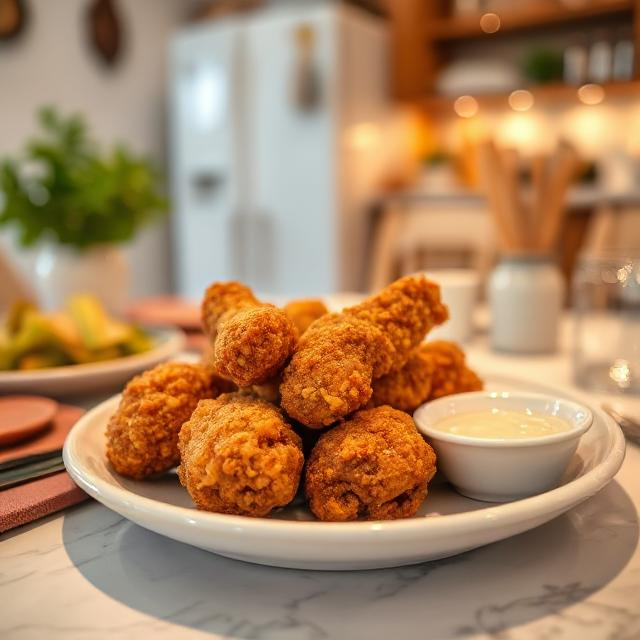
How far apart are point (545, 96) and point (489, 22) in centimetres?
54

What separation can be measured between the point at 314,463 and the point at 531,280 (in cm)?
92

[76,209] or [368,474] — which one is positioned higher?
[76,209]

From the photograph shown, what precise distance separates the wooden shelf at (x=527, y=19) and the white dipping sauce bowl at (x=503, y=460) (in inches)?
141

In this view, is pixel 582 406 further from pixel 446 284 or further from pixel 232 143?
pixel 232 143

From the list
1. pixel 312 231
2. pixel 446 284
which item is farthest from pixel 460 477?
pixel 312 231

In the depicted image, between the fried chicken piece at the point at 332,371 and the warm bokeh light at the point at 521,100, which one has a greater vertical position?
the warm bokeh light at the point at 521,100

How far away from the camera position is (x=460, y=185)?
13.5ft

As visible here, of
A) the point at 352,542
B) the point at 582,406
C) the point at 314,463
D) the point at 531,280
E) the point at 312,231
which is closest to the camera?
the point at 352,542

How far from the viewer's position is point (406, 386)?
70cm

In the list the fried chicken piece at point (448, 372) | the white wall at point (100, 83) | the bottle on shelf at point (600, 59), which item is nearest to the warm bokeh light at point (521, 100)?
the bottle on shelf at point (600, 59)

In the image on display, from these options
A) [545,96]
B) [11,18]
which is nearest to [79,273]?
[11,18]

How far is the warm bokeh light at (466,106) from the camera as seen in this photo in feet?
13.1

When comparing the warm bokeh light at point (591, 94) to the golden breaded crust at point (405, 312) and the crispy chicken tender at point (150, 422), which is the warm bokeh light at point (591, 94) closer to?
the golden breaded crust at point (405, 312)

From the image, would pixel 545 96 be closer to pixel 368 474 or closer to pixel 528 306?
pixel 528 306
